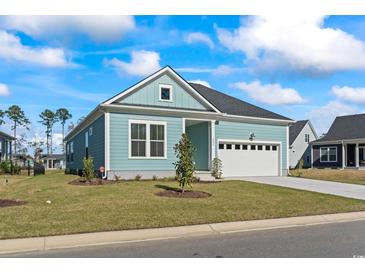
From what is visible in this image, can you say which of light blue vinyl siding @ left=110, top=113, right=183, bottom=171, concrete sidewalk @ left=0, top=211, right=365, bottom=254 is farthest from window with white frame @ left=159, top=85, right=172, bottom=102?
concrete sidewalk @ left=0, top=211, right=365, bottom=254

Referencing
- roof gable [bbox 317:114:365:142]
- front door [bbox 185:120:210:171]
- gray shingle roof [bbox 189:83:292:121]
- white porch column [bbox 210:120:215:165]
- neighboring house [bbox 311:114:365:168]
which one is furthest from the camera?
roof gable [bbox 317:114:365:142]

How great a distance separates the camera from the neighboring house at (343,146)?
3728 cm

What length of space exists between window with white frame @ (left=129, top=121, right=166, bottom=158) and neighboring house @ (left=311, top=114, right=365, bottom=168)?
24.2m

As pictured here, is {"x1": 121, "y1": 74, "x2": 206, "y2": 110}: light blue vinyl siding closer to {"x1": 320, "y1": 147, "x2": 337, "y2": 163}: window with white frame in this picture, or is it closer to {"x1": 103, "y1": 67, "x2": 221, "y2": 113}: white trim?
{"x1": 103, "y1": 67, "x2": 221, "y2": 113}: white trim

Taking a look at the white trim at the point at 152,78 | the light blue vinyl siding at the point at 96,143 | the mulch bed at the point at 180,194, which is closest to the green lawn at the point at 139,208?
the mulch bed at the point at 180,194

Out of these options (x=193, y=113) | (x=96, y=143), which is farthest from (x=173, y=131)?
(x=96, y=143)

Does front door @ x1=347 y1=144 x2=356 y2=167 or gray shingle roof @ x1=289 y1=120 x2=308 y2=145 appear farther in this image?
gray shingle roof @ x1=289 y1=120 x2=308 y2=145

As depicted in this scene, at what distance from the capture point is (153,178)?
1909 centimetres

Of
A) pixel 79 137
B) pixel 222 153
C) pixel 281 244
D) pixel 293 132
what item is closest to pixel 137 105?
pixel 222 153

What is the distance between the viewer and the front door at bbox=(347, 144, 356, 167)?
38156mm

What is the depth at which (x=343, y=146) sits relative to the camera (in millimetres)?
38281

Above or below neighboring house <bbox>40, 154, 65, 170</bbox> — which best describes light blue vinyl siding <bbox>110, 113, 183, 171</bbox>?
above

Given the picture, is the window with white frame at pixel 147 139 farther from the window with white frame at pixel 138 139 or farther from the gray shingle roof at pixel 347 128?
the gray shingle roof at pixel 347 128
